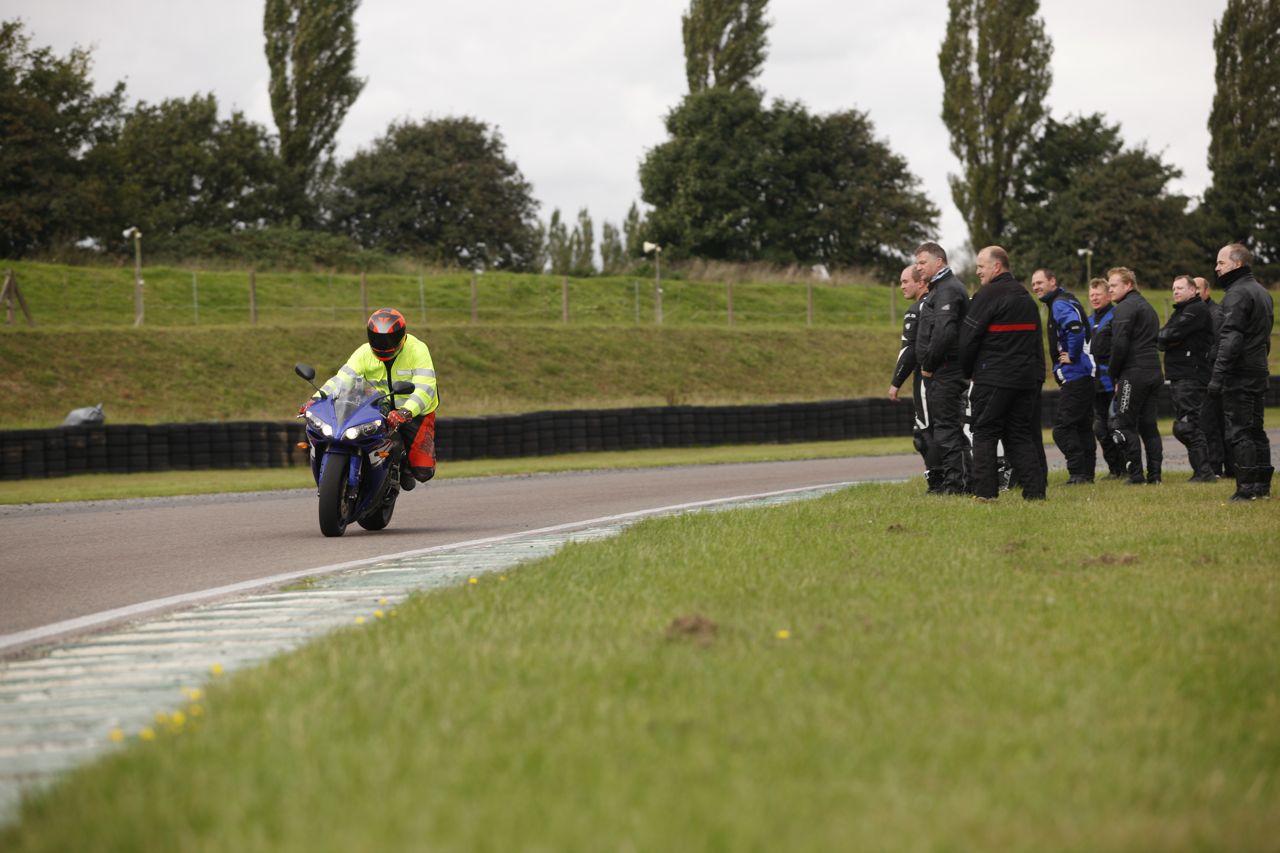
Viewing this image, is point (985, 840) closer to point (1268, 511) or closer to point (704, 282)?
point (1268, 511)

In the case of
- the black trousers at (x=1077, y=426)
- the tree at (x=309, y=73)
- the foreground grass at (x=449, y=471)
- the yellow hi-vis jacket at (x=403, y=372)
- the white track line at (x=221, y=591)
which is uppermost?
the tree at (x=309, y=73)

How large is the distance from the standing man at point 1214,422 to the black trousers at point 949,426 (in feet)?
6.36

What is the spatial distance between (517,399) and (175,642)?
29.6m

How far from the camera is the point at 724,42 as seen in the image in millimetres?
61969

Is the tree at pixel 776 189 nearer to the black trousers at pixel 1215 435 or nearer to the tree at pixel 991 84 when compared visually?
the tree at pixel 991 84

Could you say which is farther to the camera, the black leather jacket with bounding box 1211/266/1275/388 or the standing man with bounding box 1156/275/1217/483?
the standing man with bounding box 1156/275/1217/483

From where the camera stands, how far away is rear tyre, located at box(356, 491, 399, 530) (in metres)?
11.1

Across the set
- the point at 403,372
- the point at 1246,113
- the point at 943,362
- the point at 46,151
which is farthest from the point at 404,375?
the point at 1246,113

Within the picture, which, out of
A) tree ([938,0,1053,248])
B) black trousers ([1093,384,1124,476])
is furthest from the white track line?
tree ([938,0,1053,248])

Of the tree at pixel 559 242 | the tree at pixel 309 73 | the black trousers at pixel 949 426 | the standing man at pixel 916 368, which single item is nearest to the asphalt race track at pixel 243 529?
the standing man at pixel 916 368

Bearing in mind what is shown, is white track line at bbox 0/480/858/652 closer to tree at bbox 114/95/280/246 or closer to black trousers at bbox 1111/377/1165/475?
black trousers at bbox 1111/377/1165/475

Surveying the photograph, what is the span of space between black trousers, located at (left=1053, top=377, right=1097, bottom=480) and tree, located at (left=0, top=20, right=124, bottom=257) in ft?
129

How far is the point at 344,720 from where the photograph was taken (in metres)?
4.02

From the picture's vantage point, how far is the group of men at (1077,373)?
10.9 metres
